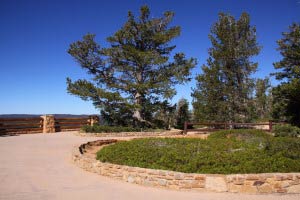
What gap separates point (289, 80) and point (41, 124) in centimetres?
2038

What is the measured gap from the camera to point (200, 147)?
361 inches

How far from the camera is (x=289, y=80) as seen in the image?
906 inches

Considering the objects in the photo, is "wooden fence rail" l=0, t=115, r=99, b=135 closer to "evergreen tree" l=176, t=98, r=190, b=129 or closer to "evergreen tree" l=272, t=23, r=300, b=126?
"evergreen tree" l=176, t=98, r=190, b=129

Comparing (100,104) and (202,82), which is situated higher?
(202,82)

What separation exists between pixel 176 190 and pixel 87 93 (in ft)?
52.5

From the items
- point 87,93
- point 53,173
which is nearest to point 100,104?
point 87,93

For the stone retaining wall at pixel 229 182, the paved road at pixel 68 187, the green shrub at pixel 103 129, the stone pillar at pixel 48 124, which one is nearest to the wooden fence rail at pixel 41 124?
the stone pillar at pixel 48 124

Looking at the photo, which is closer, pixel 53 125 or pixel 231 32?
pixel 53 125

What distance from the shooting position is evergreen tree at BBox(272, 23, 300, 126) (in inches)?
779

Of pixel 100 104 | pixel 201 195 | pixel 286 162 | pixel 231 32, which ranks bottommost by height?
pixel 201 195

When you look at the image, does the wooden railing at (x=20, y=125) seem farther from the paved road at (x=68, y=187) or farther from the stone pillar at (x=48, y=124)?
the paved road at (x=68, y=187)

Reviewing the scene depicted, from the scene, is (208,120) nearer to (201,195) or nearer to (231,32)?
(231,32)

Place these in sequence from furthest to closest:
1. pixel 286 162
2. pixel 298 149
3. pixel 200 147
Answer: pixel 200 147
pixel 298 149
pixel 286 162

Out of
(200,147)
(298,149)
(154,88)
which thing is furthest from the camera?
(154,88)
